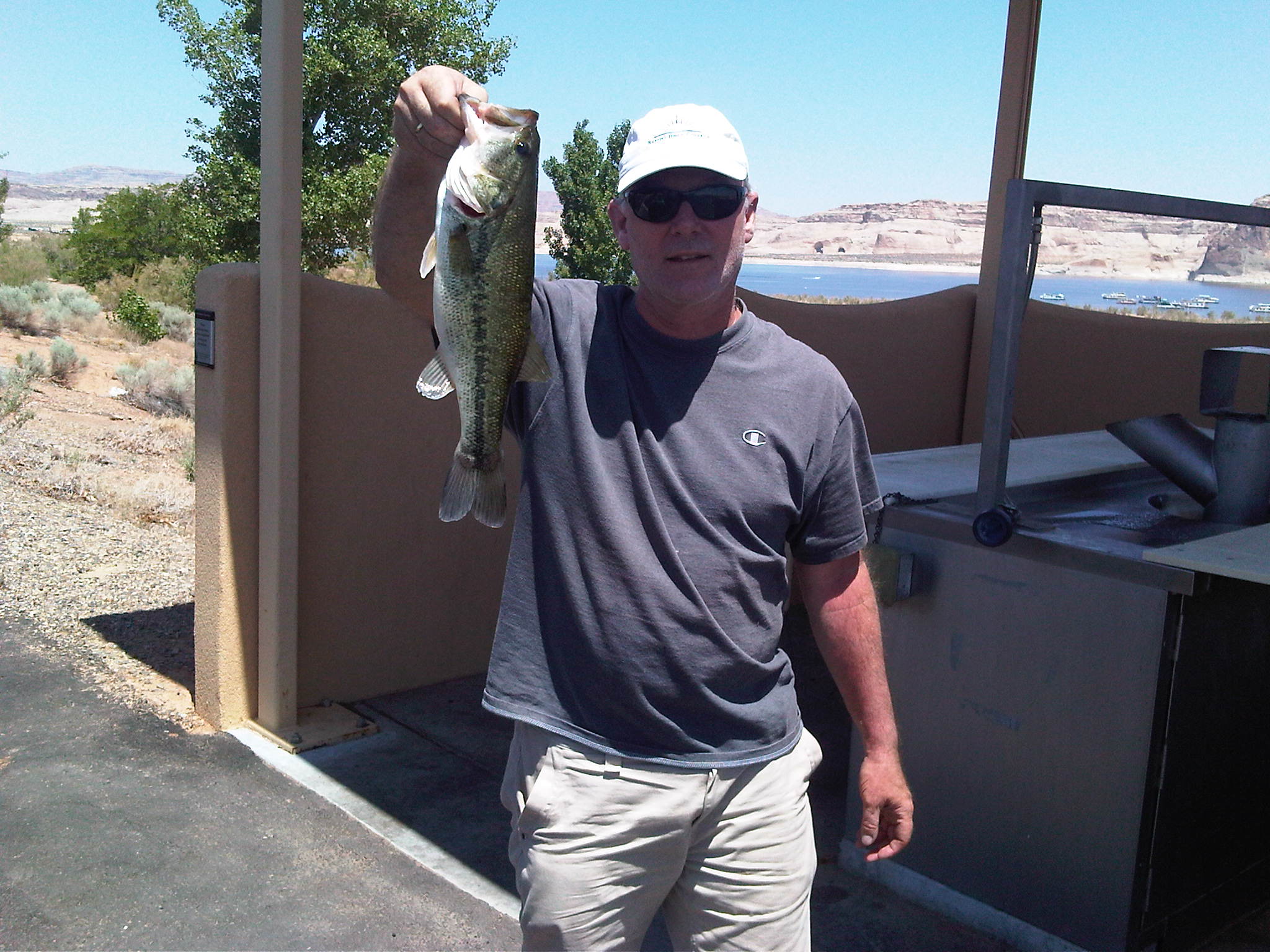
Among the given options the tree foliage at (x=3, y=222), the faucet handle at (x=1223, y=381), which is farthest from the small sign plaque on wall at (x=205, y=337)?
the tree foliage at (x=3, y=222)

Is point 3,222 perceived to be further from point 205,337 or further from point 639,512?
point 639,512

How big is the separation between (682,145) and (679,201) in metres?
0.09

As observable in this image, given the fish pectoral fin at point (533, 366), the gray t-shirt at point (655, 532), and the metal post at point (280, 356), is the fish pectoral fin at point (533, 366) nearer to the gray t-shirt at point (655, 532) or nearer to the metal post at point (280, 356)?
the gray t-shirt at point (655, 532)

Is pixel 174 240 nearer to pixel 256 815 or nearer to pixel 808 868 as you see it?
pixel 256 815

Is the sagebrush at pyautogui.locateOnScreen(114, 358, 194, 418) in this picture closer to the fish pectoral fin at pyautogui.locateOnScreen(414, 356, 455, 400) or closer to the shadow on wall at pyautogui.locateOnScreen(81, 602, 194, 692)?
the shadow on wall at pyautogui.locateOnScreen(81, 602, 194, 692)

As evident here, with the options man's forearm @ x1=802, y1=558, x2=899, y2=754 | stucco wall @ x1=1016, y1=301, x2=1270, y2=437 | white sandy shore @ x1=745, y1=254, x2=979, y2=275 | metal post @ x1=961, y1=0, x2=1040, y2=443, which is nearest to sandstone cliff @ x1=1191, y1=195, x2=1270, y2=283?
stucco wall @ x1=1016, y1=301, x2=1270, y2=437

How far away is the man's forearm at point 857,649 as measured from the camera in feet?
7.48

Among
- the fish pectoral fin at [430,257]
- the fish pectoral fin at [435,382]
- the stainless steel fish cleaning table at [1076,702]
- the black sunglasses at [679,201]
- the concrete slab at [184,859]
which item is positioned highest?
the black sunglasses at [679,201]

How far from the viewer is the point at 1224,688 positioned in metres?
3.23

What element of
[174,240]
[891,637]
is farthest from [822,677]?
[174,240]

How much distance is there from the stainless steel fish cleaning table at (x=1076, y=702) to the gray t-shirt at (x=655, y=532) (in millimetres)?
1279

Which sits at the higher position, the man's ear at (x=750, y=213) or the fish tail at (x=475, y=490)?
the man's ear at (x=750, y=213)

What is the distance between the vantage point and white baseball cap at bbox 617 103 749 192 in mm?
1989

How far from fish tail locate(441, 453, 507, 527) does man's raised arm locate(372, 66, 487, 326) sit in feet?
1.11
